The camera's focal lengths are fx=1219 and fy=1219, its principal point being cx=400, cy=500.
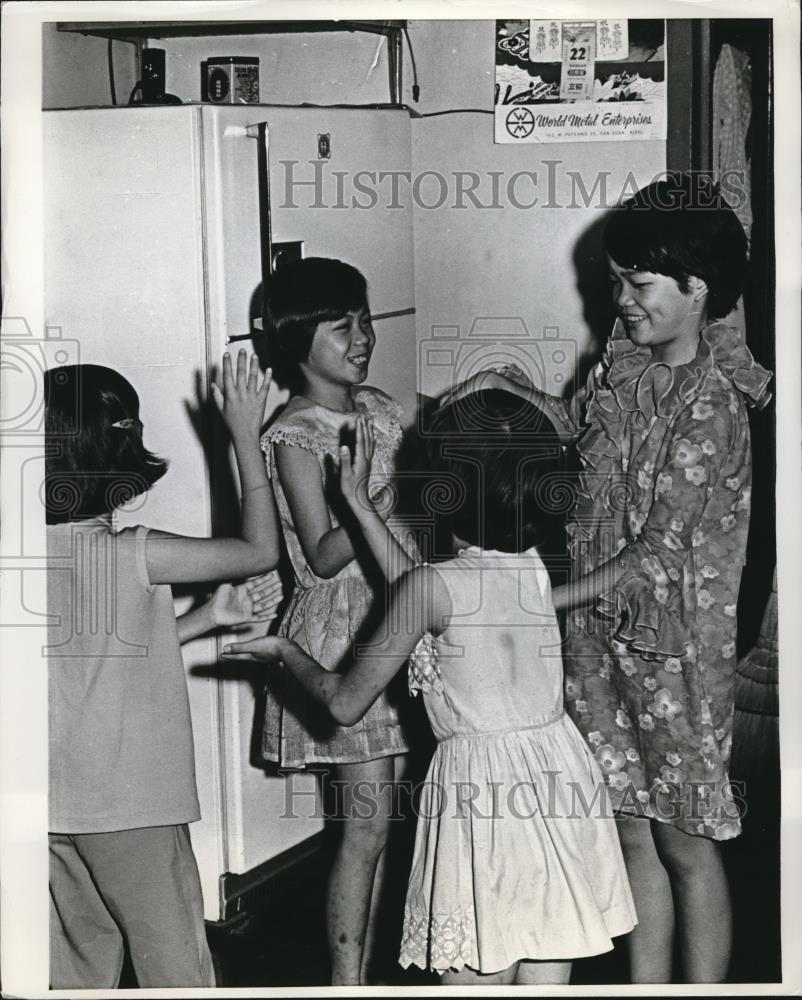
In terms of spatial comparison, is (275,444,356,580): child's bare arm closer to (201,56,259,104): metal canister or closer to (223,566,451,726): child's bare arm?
(223,566,451,726): child's bare arm

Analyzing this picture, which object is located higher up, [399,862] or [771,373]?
[771,373]

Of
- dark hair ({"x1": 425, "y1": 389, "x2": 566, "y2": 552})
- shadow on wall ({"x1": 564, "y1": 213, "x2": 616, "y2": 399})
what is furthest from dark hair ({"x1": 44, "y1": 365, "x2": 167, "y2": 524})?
shadow on wall ({"x1": 564, "y1": 213, "x2": 616, "y2": 399})

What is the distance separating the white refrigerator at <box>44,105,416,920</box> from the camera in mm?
1338

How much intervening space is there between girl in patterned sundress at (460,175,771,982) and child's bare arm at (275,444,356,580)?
0.76 ft

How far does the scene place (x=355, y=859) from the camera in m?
1.36

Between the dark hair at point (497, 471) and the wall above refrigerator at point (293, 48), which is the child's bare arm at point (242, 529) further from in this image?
the wall above refrigerator at point (293, 48)

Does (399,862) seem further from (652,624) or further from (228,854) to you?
(652,624)

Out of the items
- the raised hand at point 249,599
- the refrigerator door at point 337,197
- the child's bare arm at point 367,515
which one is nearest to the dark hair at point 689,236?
the refrigerator door at point 337,197

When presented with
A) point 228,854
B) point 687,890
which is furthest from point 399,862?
point 687,890

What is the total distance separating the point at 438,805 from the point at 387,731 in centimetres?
10

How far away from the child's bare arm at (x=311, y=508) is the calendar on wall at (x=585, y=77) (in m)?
0.44

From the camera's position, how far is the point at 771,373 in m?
1.35

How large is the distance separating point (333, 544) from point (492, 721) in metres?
0.26

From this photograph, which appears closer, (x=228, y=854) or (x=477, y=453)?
(x=477, y=453)
